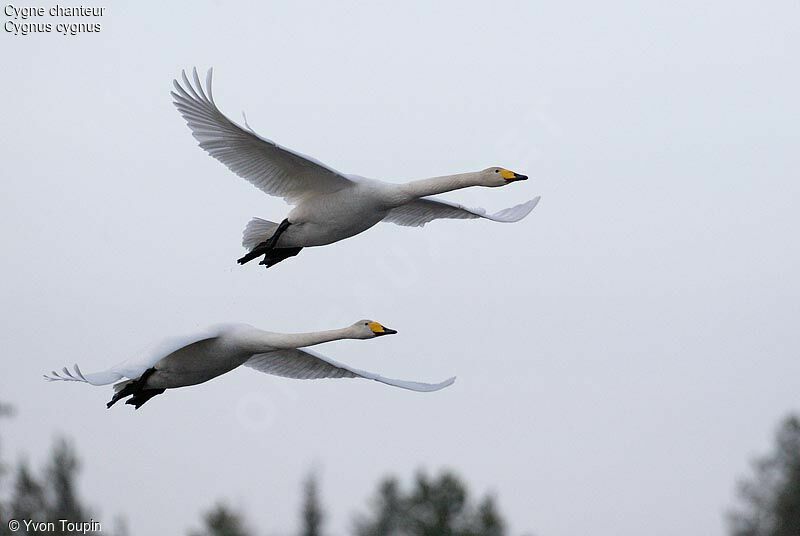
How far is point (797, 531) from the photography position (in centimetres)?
4803

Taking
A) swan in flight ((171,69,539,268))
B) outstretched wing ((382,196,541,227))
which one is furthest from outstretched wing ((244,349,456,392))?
outstretched wing ((382,196,541,227))

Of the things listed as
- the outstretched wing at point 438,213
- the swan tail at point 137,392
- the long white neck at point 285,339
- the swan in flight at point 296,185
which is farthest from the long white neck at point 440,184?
the swan tail at point 137,392

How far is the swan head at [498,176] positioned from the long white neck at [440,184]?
0.30 ft

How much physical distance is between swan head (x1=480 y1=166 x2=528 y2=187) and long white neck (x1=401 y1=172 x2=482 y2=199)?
0.09m

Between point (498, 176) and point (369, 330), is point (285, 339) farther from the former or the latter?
point (498, 176)

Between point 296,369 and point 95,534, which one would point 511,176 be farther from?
point 95,534

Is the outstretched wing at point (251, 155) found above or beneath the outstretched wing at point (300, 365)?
above

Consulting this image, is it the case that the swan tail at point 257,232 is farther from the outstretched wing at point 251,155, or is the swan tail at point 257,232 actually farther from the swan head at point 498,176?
the swan head at point 498,176

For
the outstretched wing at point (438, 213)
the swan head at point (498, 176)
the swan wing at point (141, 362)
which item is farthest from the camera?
the outstretched wing at point (438, 213)

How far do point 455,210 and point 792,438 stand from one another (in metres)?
30.7

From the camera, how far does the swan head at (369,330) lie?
2055cm

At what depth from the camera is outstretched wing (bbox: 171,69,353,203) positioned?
20.9 metres

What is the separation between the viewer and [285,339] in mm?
20094

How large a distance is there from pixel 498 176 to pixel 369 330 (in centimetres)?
305
